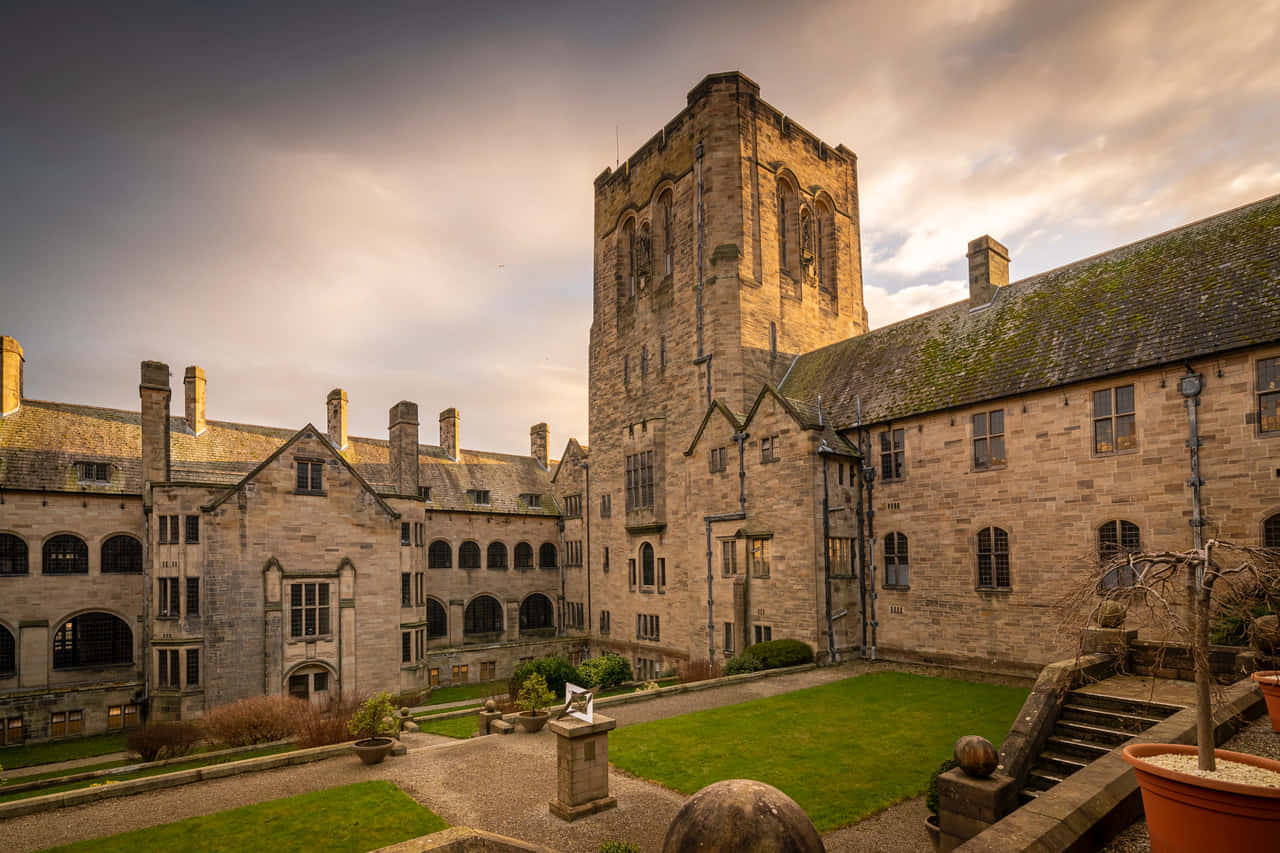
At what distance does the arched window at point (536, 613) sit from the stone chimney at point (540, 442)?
33.4ft

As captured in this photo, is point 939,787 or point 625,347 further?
point 625,347

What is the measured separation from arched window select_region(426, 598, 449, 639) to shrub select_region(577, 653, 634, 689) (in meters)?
11.8

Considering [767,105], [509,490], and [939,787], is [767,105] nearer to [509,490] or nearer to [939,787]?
[509,490]

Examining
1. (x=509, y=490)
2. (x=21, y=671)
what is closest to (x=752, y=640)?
(x=509, y=490)

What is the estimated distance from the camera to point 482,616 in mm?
41969

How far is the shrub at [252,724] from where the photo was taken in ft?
68.7

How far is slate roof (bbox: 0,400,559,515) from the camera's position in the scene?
30.6 m

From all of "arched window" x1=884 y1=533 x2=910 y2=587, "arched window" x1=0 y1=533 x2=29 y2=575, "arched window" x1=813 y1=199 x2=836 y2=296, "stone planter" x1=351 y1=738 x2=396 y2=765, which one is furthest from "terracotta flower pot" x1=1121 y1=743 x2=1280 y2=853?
"arched window" x1=0 y1=533 x2=29 y2=575

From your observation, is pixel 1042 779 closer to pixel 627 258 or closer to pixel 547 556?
pixel 627 258

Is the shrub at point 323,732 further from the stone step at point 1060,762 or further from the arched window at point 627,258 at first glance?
the arched window at point 627,258

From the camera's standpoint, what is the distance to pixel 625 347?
39.4m

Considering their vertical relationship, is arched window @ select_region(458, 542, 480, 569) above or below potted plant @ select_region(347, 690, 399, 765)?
above

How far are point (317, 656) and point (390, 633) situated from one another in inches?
130

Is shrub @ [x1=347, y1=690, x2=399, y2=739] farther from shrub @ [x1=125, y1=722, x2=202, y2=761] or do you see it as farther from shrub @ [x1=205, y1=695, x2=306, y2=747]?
shrub @ [x1=125, y1=722, x2=202, y2=761]
